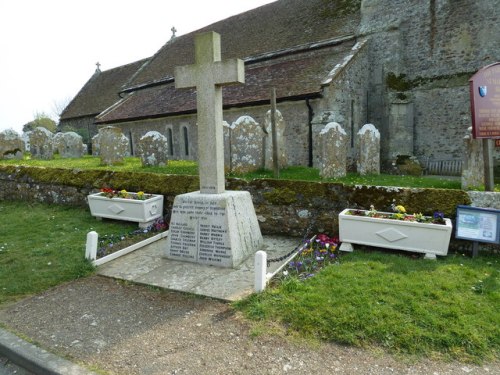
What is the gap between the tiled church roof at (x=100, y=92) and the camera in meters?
26.7

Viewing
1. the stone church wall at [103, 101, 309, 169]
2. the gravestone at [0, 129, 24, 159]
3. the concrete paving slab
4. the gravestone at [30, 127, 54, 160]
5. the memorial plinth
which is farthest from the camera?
the gravestone at [30, 127, 54, 160]

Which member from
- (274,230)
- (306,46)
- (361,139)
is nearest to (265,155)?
(361,139)

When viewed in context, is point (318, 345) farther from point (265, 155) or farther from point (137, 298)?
point (265, 155)

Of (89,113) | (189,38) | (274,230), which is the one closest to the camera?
(274,230)

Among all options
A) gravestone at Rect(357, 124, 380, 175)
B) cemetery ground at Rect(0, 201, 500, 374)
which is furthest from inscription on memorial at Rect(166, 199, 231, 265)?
gravestone at Rect(357, 124, 380, 175)

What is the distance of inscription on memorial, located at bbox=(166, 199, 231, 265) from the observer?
15.9ft

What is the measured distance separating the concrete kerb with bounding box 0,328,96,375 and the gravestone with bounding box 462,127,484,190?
6250mm

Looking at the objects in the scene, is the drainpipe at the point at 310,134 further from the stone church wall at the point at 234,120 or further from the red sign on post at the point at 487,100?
the red sign on post at the point at 487,100

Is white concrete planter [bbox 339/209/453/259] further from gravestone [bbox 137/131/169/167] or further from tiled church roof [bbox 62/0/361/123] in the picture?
tiled church roof [bbox 62/0/361/123]

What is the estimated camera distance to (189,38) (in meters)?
24.3

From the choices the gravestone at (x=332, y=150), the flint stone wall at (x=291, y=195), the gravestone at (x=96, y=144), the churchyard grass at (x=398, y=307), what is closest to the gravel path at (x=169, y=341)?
the churchyard grass at (x=398, y=307)

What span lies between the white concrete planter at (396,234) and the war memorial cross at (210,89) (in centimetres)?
203

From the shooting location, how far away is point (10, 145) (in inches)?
548

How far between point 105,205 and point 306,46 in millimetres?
11975
